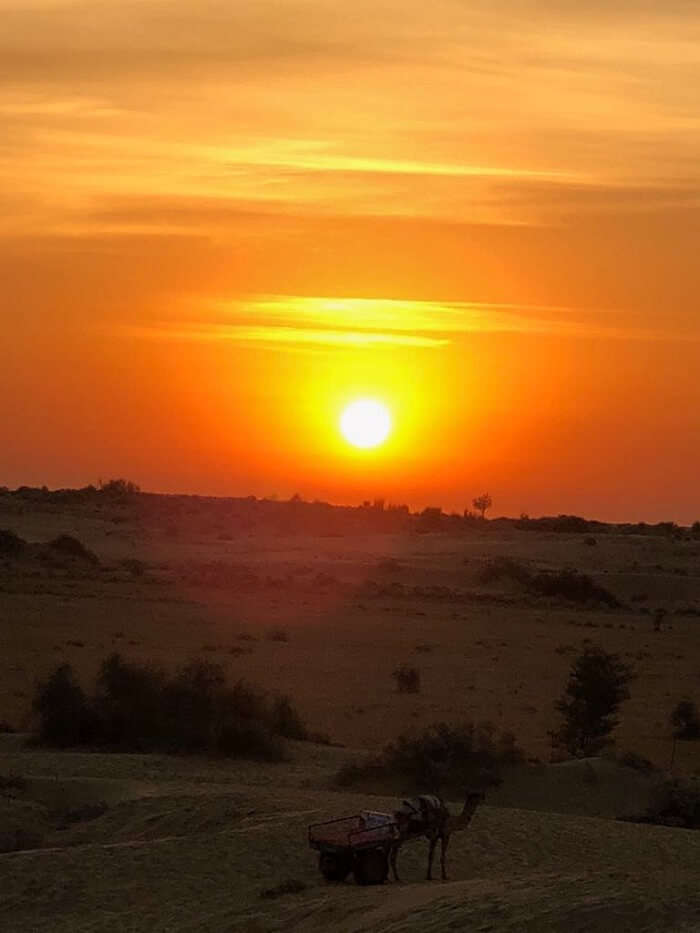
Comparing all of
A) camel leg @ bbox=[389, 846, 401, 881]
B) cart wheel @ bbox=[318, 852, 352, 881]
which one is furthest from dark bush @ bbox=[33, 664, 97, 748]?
camel leg @ bbox=[389, 846, 401, 881]

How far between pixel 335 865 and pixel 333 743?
1440cm

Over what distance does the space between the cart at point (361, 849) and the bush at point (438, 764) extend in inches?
311

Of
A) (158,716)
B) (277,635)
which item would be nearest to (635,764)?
(158,716)

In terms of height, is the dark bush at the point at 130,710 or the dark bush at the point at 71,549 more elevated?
the dark bush at the point at 71,549

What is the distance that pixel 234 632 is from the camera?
5450 centimetres

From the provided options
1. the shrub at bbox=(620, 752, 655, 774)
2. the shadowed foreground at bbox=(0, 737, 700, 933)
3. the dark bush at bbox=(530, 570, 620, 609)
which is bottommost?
the shadowed foreground at bbox=(0, 737, 700, 933)

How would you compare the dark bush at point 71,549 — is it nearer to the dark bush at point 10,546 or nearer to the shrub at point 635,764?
the dark bush at point 10,546

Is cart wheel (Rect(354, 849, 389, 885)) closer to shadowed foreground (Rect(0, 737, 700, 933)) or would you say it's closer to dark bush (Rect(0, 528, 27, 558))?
shadowed foreground (Rect(0, 737, 700, 933))

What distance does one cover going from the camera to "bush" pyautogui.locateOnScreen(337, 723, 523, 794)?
2777 cm

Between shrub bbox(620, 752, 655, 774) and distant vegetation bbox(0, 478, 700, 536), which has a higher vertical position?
distant vegetation bbox(0, 478, 700, 536)

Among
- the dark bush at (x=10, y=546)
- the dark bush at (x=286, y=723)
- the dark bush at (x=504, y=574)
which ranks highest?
the dark bush at (x=10, y=546)

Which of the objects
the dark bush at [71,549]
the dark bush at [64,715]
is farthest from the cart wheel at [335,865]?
the dark bush at [71,549]

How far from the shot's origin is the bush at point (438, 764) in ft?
91.1

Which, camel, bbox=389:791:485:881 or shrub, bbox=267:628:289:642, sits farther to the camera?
shrub, bbox=267:628:289:642
